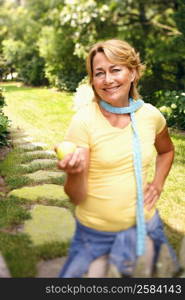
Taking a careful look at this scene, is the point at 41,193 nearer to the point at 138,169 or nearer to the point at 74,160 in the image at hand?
the point at 138,169

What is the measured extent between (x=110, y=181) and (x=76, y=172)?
12.1 inches

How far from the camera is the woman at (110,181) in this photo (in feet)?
7.87

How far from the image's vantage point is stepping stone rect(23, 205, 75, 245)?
3514 mm

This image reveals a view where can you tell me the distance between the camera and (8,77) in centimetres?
2577

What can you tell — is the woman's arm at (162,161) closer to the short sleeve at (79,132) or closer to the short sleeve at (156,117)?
the short sleeve at (156,117)

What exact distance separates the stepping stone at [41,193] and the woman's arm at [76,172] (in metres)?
2.13

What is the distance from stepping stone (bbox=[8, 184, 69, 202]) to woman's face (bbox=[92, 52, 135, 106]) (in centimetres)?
211

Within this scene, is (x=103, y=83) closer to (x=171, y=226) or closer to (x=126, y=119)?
(x=126, y=119)

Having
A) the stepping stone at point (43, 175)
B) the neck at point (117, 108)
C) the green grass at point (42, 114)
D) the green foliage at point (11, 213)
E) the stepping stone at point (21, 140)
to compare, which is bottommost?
the green grass at point (42, 114)

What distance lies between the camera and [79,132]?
240 centimetres

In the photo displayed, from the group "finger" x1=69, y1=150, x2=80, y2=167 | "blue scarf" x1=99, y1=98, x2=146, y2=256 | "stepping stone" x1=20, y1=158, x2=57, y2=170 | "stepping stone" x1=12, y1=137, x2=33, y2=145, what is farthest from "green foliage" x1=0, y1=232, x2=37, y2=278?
"stepping stone" x1=12, y1=137, x2=33, y2=145

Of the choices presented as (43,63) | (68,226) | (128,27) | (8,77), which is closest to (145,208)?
(68,226)

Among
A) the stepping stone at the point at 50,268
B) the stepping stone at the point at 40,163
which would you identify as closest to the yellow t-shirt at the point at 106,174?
the stepping stone at the point at 50,268

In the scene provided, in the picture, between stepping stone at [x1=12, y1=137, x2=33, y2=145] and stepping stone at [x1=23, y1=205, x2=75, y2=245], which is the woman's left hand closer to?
stepping stone at [x1=23, y1=205, x2=75, y2=245]
